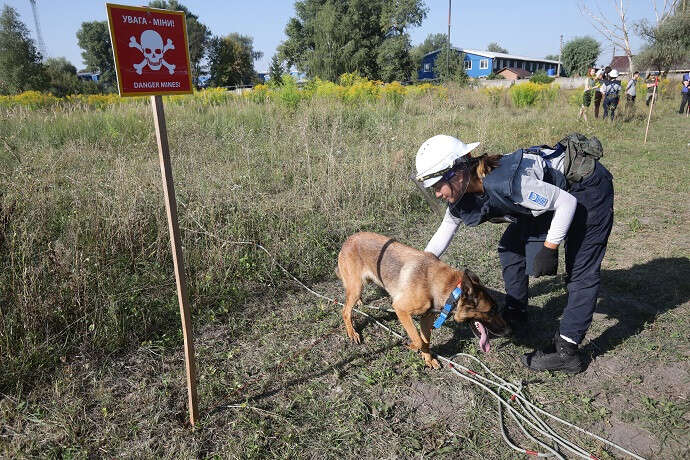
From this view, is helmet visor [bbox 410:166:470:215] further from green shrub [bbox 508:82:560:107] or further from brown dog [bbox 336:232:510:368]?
green shrub [bbox 508:82:560:107]

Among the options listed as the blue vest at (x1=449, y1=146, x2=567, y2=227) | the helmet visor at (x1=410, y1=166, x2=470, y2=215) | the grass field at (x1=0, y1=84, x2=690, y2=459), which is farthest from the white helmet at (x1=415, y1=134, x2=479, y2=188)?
the grass field at (x1=0, y1=84, x2=690, y2=459)

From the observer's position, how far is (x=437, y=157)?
2469 mm

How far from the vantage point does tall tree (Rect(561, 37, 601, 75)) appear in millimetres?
65356

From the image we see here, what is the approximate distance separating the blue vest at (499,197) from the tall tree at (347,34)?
3358cm

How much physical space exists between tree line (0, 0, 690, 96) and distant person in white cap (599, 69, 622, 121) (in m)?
8.35

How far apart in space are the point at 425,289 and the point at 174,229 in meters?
1.68

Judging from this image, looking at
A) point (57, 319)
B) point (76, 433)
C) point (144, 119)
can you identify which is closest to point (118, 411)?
point (76, 433)

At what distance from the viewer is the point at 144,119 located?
8.63m

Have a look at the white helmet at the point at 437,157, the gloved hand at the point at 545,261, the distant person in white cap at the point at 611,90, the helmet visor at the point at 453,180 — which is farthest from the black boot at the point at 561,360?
the distant person in white cap at the point at 611,90

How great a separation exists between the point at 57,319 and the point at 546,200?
351cm

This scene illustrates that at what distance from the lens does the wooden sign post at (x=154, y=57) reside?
1773mm

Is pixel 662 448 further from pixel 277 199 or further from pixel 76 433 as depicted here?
pixel 277 199

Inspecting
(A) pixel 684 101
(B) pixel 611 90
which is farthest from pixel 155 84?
(A) pixel 684 101

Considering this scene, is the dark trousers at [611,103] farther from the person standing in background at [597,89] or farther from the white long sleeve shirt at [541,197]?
the white long sleeve shirt at [541,197]
